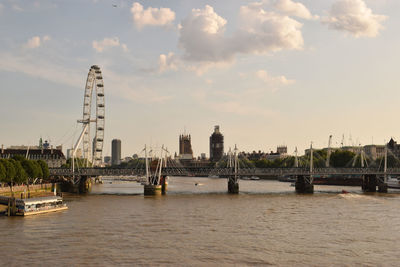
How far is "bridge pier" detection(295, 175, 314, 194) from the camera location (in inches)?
3988

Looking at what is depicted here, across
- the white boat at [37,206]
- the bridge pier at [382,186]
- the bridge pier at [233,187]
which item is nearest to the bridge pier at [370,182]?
the bridge pier at [382,186]

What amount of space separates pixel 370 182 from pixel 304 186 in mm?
18320

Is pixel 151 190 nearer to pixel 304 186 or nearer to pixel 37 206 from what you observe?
pixel 304 186

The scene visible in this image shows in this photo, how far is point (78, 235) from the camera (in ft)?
140

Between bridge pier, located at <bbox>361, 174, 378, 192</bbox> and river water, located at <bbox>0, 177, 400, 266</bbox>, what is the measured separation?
43172 millimetres

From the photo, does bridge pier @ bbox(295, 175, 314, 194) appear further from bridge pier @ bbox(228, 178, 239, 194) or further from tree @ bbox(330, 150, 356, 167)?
tree @ bbox(330, 150, 356, 167)

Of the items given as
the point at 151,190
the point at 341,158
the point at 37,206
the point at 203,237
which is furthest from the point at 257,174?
the point at 341,158

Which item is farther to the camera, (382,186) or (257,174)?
(382,186)

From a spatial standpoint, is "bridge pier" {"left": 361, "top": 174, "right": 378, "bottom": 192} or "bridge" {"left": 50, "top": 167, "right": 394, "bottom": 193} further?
"bridge pier" {"left": 361, "top": 174, "right": 378, "bottom": 192}

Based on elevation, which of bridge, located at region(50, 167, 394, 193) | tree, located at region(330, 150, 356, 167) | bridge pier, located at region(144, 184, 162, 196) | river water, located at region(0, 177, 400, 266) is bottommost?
river water, located at region(0, 177, 400, 266)

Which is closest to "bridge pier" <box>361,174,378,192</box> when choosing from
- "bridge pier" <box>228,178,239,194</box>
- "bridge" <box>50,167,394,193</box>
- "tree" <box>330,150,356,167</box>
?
"bridge" <box>50,167,394,193</box>

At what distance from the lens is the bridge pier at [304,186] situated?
10131 cm

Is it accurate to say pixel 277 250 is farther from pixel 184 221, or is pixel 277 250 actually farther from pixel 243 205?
pixel 243 205

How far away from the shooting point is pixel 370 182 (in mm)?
109562
